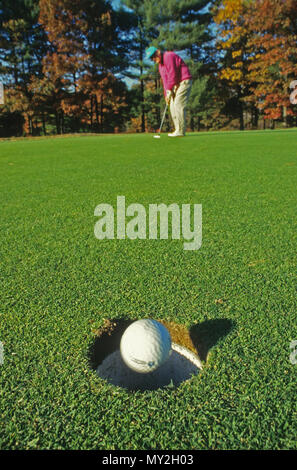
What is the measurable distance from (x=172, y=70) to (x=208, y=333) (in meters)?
8.09

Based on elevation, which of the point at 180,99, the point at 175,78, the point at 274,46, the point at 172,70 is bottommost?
the point at 180,99

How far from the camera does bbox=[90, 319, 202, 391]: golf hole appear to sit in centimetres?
165

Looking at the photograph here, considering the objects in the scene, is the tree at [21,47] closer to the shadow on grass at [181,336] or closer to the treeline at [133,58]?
the treeline at [133,58]

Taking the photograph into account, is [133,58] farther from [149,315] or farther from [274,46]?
[149,315]

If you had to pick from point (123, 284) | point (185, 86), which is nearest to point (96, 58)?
point (185, 86)

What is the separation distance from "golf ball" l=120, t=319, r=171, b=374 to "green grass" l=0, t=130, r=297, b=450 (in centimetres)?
17

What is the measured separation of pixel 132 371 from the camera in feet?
5.60

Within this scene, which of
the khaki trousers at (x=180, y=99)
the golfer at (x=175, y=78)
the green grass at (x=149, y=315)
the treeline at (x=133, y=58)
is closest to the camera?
the green grass at (x=149, y=315)

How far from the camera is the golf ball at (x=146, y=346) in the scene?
1.50 metres

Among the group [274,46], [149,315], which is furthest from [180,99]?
[274,46]

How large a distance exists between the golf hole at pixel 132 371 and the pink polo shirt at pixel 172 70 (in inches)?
313

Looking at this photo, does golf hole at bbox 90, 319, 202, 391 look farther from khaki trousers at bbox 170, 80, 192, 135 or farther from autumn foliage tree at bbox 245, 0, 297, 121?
autumn foliage tree at bbox 245, 0, 297, 121

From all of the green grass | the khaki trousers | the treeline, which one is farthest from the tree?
the green grass

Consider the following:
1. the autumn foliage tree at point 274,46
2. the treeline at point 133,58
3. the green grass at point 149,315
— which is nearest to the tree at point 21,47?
the treeline at point 133,58
